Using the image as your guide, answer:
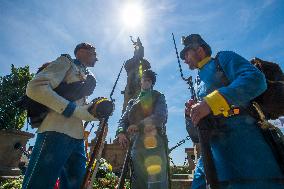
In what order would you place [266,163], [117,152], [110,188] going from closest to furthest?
[266,163] → [110,188] → [117,152]

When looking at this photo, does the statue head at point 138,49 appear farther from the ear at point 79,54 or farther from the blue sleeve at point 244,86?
the blue sleeve at point 244,86

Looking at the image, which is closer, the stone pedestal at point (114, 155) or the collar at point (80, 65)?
the collar at point (80, 65)

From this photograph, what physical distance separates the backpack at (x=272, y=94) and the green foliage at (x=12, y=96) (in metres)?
23.3

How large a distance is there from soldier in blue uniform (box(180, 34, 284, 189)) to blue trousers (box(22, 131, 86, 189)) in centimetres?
180

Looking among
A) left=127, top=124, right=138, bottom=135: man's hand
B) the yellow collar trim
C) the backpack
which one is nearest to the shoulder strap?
the backpack

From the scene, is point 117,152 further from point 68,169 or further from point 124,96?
point 68,169

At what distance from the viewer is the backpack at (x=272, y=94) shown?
2.59 m

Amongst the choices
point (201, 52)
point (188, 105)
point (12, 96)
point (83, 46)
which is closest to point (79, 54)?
point (83, 46)

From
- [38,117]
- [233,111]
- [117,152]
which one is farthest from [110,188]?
[117,152]

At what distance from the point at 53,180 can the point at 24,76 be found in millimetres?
26505

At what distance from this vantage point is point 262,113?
8.57ft

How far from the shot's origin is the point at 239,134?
249cm

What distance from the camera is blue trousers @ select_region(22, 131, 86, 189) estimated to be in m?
3.04

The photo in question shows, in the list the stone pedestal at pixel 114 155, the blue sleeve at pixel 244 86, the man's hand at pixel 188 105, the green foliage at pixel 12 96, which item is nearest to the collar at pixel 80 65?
the man's hand at pixel 188 105
